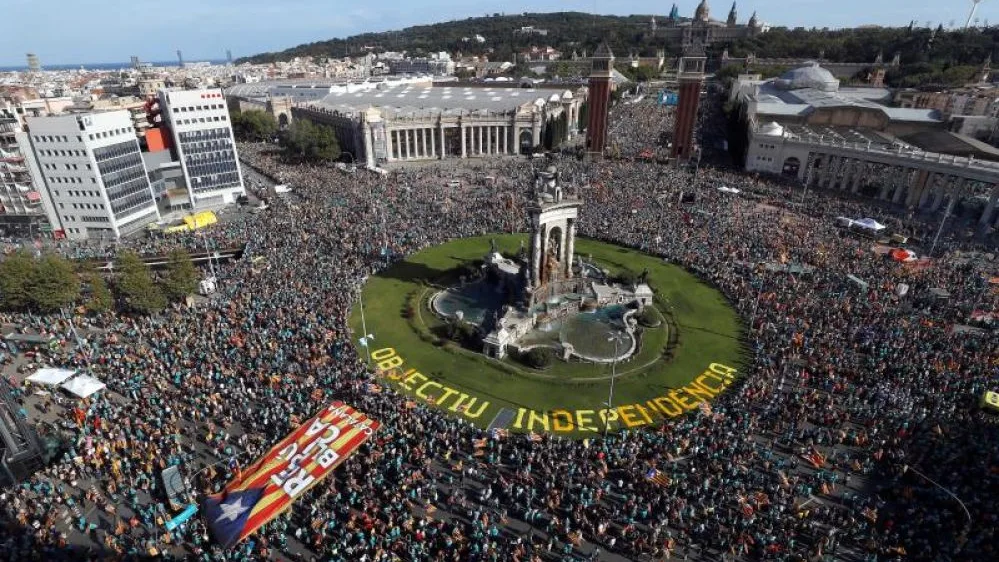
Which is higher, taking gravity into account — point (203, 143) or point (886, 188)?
point (203, 143)

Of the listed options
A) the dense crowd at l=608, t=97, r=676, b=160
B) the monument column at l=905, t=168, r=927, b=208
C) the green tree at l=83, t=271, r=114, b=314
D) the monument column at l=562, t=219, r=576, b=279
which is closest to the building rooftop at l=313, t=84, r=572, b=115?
the dense crowd at l=608, t=97, r=676, b=160

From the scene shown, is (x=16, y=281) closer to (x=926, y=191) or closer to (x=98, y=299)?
(x=98, y=299)

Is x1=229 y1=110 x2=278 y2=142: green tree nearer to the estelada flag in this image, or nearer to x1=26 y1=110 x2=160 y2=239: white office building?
x1=26 y1=110 x2=160 y2=239: white office building

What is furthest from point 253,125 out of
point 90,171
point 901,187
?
point 901,187

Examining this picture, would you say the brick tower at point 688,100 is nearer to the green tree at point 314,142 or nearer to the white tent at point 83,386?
the green tree at point 314,142

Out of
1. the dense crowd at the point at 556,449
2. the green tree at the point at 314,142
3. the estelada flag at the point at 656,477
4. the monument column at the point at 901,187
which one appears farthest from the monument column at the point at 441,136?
the estelada flag at the point at 656,477

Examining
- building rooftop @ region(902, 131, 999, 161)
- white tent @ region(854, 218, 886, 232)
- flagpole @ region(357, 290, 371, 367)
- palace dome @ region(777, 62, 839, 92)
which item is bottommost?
flagpole @ region(357, 290, 371, 367)

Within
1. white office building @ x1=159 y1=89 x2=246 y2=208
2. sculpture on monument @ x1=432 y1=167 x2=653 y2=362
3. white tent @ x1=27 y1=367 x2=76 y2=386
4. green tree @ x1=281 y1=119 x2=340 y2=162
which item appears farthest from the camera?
green tree @ x1=281 y1=119 x2=340 y2=162
